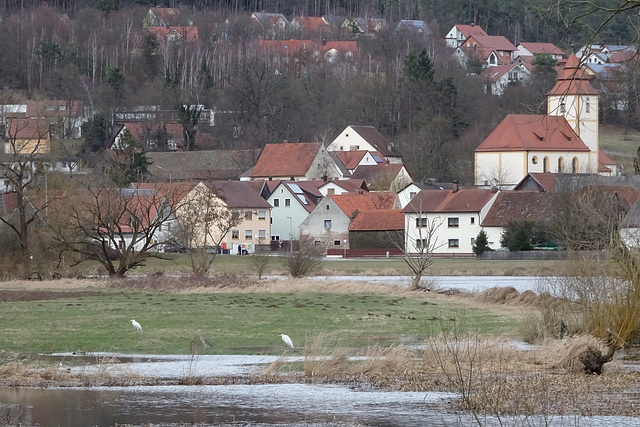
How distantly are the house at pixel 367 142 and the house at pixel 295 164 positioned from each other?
7.66 m

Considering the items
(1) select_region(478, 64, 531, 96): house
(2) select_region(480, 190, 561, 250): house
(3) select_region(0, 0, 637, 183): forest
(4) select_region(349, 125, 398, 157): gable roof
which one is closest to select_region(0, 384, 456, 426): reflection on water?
(2) select_region(480, 190, 561, 250): house

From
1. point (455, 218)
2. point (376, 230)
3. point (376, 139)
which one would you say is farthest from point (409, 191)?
point (376, 139)

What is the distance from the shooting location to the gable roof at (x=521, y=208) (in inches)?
3334

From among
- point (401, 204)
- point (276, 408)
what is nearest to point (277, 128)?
point (401, 204)

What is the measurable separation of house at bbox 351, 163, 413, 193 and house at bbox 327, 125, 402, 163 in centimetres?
655

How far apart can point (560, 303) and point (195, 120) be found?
372ft

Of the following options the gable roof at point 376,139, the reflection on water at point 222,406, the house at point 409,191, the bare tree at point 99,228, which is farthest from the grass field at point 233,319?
the gable roof at point 376,139

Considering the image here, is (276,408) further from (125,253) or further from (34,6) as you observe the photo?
(34,6)

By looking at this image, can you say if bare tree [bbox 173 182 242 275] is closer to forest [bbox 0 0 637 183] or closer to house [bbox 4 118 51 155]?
house [bbox 4 118 51 155]

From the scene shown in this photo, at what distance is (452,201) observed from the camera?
9219 cm

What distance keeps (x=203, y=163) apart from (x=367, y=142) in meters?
20.1

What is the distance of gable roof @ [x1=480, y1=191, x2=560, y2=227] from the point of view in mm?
84688

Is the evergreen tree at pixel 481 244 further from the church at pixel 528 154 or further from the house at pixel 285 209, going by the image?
the church at pixel 528 154

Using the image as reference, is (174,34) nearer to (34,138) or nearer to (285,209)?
(285,209)
